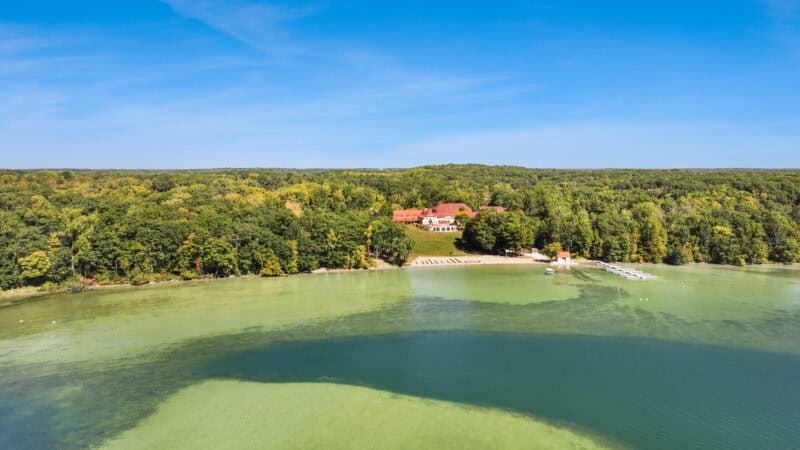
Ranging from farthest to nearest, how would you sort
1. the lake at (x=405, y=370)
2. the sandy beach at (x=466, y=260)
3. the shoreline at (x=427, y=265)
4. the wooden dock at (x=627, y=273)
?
the sandy beach at (x=466, y=260) → the wooden dock at (x=627, y=273) → the shoreline at (x=427, y=265) → the lake at (x=405, y=370)

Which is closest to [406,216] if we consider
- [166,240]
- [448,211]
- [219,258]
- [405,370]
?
[448,211]

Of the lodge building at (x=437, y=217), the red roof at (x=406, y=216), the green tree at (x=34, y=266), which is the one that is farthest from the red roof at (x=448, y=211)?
the green tree at (x=34, y=266)

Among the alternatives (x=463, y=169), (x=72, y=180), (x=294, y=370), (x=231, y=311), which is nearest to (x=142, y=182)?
(x=72, y=180)

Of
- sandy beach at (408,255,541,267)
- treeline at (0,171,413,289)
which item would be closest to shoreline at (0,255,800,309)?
sandy beach at (408,255,541,267)

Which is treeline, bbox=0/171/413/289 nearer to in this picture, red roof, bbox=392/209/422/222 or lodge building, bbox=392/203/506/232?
lodge building, bbox=392/203/506/232

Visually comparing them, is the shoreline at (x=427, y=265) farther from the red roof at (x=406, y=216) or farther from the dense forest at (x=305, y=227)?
the red roof at (x=406, y=216)

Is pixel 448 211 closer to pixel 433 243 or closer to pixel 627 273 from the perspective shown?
pixel 433 243

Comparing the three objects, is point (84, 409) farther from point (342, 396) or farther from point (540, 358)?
point (540, 358)
